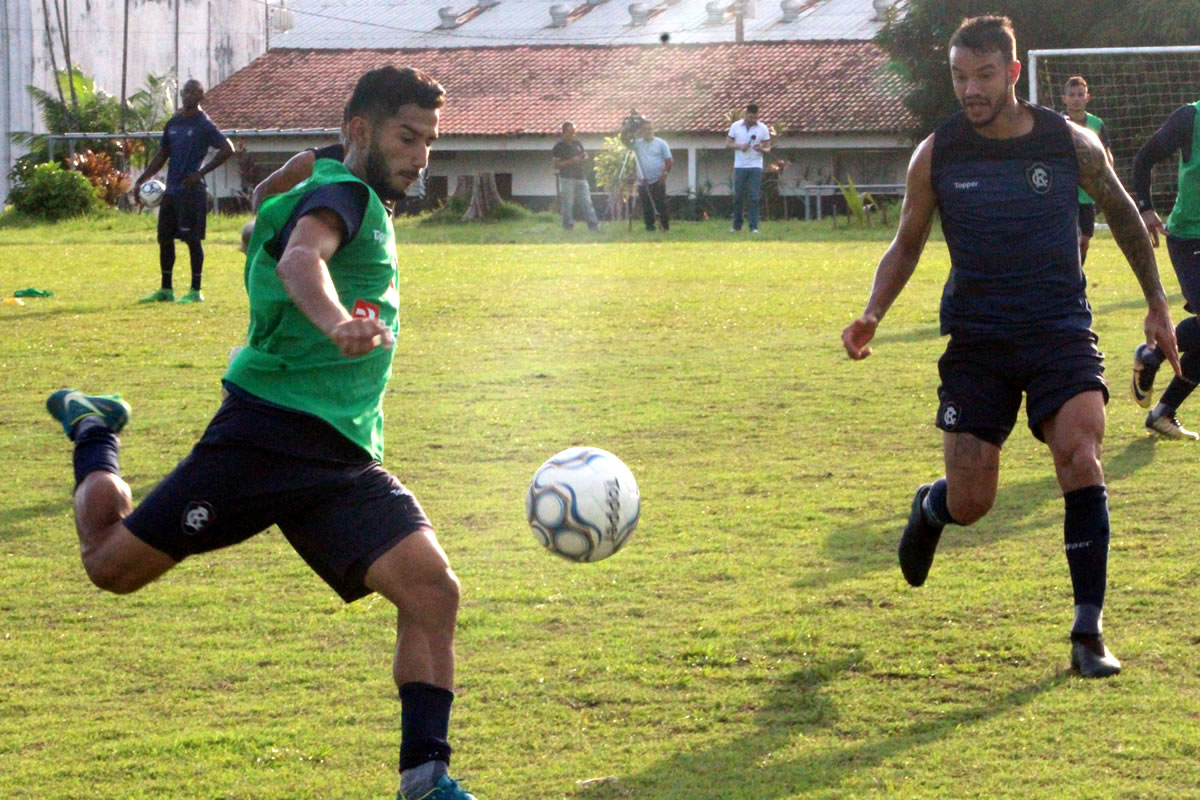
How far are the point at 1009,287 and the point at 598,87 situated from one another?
145 feet

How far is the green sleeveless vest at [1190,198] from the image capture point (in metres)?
8.05

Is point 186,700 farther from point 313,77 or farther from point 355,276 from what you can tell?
point 313,77

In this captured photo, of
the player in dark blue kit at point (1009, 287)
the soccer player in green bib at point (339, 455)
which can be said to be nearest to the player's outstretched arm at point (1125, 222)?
the player in dark blue kit at point (1009, 287)

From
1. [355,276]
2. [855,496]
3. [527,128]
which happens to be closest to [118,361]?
[855,496]

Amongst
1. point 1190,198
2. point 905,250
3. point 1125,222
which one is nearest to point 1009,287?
point 905,250

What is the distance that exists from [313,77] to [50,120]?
35.9 feet

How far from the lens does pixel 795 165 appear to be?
44469 millimetres

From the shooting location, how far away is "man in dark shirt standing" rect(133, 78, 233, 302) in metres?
15.8

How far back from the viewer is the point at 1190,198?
26.7 feet

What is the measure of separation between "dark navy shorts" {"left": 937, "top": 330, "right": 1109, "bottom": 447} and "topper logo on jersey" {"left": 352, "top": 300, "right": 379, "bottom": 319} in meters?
2.11

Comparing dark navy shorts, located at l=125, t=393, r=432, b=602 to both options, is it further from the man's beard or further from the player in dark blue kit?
the player in dark blue kit

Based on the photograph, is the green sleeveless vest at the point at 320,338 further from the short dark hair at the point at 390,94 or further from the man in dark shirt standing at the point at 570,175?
the man in dark shirt standing at the point at 570,175

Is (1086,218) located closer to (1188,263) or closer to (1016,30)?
(1188,263)

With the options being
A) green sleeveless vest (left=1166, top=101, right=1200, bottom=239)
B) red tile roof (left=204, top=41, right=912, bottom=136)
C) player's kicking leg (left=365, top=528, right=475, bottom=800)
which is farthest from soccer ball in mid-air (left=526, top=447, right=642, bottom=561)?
red tile roof (left=204, top=41, right=912, bottom=136)
